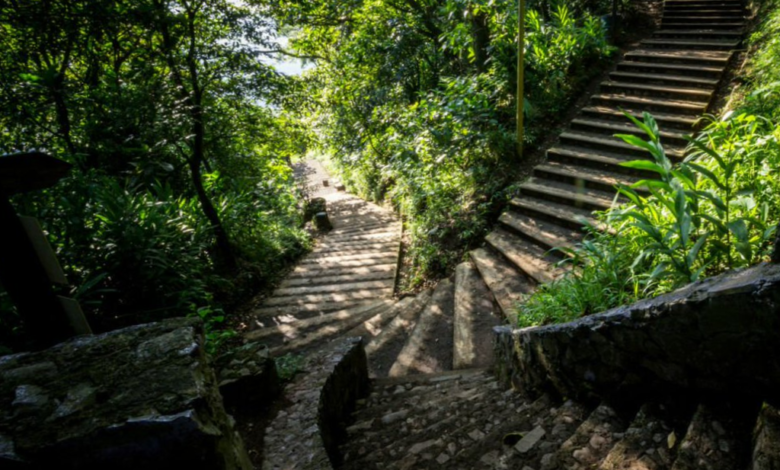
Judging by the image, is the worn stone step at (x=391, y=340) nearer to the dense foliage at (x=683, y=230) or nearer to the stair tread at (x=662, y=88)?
the dense foliage at (x=683, y=230)

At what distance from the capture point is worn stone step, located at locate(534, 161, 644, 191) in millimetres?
4255

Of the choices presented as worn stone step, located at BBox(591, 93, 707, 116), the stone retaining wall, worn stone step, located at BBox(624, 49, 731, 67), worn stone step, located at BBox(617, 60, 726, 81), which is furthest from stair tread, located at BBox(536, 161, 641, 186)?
the stone retaining wall

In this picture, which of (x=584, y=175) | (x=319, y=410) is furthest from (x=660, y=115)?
(x=319, y=410)

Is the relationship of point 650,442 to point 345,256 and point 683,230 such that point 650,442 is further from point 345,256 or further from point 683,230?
point 345,256

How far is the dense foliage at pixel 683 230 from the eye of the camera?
1.66 m

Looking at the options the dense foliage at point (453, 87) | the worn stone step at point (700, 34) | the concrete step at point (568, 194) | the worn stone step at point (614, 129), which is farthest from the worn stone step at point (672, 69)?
the concrete step at point (568, 194)

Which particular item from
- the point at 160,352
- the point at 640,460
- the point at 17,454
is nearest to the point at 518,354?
the point at 640,460

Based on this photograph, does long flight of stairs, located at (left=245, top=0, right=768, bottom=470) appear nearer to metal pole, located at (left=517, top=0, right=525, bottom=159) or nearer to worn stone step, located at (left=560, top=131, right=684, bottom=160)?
worn stone step, located at (left=560, top=131, right=684, bottom=160)

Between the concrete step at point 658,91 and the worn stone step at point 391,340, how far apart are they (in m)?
4.37

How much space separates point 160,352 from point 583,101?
6416 mm

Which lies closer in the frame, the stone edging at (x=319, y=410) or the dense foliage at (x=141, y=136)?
the stone edging at (x=319, y=410)

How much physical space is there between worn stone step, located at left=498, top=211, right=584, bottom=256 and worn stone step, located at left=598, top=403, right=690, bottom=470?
2488 mm

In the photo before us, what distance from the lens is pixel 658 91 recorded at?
17.1 feet

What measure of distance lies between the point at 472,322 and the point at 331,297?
248cm
